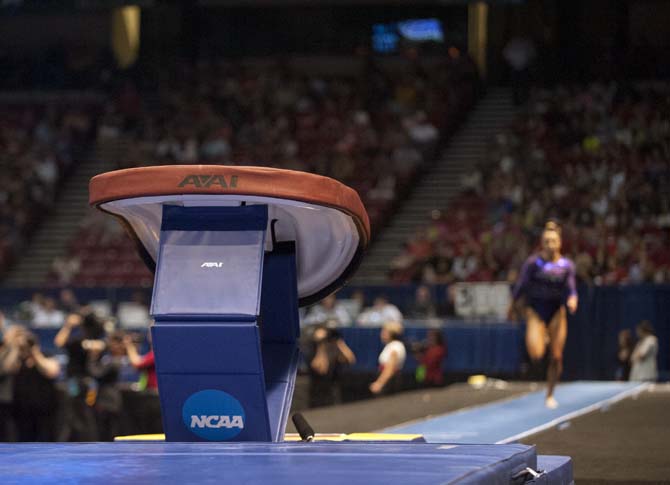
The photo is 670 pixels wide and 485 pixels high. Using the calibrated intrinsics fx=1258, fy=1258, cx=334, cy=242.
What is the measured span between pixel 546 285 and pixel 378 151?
11.7 meters

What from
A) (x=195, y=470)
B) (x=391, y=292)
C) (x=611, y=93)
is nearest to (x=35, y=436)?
(x=391, y=292)

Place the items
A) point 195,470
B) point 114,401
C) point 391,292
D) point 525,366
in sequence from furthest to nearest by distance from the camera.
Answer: point 391,292
point 525,366
point 114,401
point 195,470

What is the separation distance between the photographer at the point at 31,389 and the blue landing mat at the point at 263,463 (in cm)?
731

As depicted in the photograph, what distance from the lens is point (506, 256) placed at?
61.4 ft

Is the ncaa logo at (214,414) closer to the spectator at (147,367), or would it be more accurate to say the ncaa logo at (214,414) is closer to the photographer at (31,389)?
the spectator at (147,367)

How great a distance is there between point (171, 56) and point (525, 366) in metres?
13.0

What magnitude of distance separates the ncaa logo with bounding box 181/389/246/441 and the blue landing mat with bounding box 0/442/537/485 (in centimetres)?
27

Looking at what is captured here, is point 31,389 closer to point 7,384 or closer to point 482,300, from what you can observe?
point 7,384

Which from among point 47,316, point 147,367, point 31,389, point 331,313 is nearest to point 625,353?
point 331,313

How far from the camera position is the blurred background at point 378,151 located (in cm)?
1717

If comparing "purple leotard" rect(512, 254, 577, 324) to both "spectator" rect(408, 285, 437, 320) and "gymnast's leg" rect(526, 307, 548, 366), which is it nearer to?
"gymnast's leg" rect(526, 307, 548, 366)

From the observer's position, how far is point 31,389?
473 inches

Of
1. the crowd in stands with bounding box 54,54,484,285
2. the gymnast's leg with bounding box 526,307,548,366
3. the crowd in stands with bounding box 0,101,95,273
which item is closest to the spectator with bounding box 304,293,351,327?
the crowd in stands with bounding box 54,54,484,285

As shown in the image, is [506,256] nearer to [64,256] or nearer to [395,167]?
[395,167]
